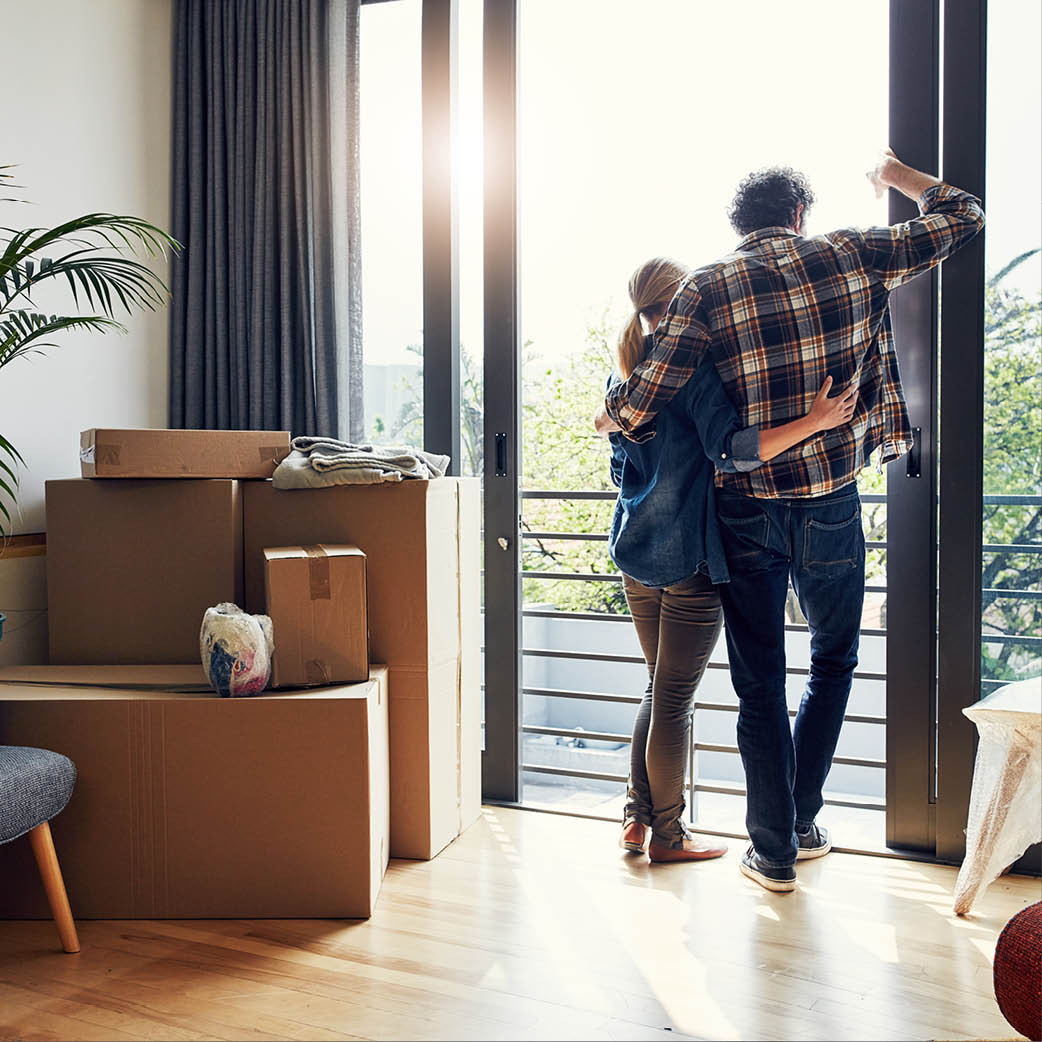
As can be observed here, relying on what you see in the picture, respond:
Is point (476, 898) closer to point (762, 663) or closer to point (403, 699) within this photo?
point (403, 699)

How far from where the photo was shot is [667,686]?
225 cm

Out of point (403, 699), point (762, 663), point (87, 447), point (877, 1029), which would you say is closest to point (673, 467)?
point (762, 663)

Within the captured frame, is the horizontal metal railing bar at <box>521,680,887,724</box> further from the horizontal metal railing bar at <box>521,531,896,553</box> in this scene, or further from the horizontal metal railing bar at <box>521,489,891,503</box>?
the horizontal metal railing bar at <box>521,489,891,503</box>

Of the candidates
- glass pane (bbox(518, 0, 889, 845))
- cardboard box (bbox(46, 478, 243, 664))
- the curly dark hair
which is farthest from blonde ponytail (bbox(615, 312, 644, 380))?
cardboard box (bbox(46, 478, 243, 664))

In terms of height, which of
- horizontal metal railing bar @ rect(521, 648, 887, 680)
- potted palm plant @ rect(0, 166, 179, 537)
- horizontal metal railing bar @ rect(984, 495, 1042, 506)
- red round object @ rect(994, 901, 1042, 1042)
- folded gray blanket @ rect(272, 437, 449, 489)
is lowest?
red round object @ rect(994, 901, 1042, 1042)

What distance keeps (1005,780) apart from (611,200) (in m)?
1.68

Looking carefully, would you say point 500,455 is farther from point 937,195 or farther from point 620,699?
point 937,195

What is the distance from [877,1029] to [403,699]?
1.18 metres

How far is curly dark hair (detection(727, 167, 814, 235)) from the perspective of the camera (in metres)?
2.06

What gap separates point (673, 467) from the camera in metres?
2.15

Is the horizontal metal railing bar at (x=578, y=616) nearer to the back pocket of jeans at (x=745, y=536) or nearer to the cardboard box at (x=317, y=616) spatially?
the back pocket of jeans at (x=745, y=536)

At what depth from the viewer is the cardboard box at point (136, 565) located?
7.54 ft

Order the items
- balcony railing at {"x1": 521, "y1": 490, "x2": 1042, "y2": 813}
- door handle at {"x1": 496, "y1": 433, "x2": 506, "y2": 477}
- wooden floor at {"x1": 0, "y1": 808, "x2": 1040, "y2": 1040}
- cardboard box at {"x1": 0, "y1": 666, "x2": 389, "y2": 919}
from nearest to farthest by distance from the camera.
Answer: wooden floor at {"x1": 0, "y1": 808, "x2": 1040, "y2": 1040} < cardboard box at {"x1": 0, "y1": 666, "x2": 389, "y2": 919} < balcony railing at {"x1": 521, "y1": 490, "x2": 1042, "y2": 813} < door handle at {"x1": 496, "y1": 433, "x2": 506, "y2": 477}

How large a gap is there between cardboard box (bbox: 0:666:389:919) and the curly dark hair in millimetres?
1284
